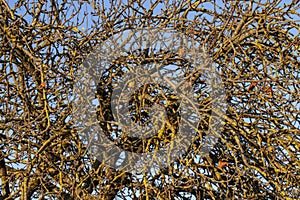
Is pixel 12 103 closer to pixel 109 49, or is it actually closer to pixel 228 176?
pixel 109 49

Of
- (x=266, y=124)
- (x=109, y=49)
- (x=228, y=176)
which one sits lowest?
(x=228, y=176)

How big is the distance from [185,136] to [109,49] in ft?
1.94

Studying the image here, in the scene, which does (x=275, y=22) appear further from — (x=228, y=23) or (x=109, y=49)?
(x=109, y=49)

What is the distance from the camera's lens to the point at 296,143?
2520 millimetres

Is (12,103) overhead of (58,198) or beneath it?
overhead

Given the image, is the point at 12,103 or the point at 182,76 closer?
the point at 182,76

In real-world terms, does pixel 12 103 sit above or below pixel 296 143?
above

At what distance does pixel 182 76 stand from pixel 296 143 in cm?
61

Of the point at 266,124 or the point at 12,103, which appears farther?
the point at 12,103

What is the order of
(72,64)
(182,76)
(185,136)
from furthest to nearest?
1. (72,64)
2. (182,76)
3. (185,136)

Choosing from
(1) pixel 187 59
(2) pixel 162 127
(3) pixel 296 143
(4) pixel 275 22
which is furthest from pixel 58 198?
(4) pixel 275 22

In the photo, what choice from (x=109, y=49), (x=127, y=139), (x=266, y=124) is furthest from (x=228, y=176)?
(x=109, y=49)

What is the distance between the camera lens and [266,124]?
8.42ft

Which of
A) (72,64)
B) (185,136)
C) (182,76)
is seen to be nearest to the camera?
(185,136)
